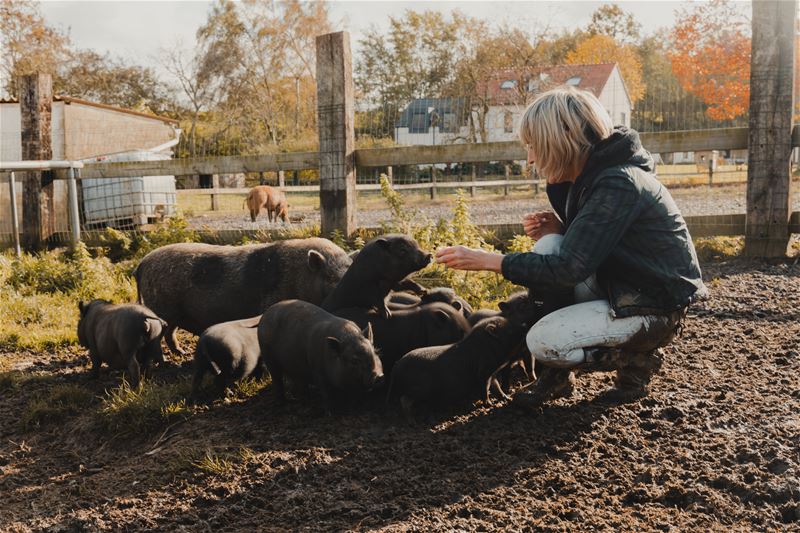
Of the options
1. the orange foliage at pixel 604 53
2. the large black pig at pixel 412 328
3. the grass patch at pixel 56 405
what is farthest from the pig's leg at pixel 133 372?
the orange foliage at pixel 604 53

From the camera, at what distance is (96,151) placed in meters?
17.9

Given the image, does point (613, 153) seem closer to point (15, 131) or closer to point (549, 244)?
point (549, 244)

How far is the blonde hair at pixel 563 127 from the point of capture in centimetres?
429

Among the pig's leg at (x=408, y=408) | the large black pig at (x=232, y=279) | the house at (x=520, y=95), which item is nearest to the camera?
the pig's leg at (x=408, y=408)

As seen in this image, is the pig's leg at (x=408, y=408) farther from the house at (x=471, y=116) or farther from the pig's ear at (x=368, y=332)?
the house at (x=471, y=116)

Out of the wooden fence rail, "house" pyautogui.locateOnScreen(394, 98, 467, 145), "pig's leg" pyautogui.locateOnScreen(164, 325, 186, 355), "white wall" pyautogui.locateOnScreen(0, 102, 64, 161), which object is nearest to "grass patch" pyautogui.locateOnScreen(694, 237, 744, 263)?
the wooden fence rail

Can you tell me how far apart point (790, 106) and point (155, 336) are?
6726mm

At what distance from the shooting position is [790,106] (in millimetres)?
8383

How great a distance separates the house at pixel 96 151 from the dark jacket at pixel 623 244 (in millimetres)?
10575

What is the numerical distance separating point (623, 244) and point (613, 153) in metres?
0.49

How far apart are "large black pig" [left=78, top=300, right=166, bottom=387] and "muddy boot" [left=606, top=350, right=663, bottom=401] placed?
10.4ft

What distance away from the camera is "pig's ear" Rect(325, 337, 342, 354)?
4.69 m

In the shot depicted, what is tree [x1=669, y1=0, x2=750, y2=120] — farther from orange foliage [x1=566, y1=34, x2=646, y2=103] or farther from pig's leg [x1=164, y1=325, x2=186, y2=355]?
pig's leg [x1=164, y1=325, x2=186, y2=355]

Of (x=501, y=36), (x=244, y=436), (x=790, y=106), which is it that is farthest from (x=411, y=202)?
(x=244, y=436)
